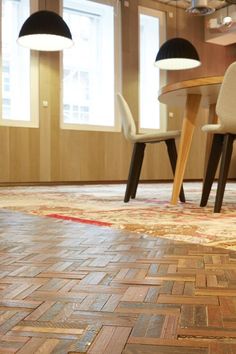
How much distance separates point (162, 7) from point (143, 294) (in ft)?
26.3

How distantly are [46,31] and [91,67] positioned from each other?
2.59 m

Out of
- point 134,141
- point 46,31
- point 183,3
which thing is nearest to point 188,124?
point 134,141

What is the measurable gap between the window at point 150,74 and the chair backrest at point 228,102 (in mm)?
5437

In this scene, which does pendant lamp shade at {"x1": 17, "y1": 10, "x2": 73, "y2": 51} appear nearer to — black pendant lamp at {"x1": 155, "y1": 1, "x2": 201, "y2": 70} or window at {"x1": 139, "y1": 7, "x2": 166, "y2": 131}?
black pendant lamp at {"x1": 155, "y1": 1, "x2": 201, "y2": 70}

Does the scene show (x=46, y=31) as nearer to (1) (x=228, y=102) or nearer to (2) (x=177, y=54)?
(2) (x=177, y=54)

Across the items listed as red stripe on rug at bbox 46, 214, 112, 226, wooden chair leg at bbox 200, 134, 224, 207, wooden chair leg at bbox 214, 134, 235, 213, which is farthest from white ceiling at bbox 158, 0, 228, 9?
red stripe on rug at bbox 46, 214, 112, 226

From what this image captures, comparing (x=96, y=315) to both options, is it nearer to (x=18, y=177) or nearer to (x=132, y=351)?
(x=132, y=351)

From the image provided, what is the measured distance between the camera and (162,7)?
8.33 metres

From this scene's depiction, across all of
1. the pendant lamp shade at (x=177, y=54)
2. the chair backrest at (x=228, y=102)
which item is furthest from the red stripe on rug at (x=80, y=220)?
the pendant lamp shade at (x=177, y=54)

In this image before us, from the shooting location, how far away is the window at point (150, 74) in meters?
8.30

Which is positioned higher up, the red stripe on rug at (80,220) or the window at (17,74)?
the window at (17,74)

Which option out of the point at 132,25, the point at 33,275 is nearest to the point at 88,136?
the point at 132,25

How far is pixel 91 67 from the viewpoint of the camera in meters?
7.81

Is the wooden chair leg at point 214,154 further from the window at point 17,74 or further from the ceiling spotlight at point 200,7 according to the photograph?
the window at point 17,74
